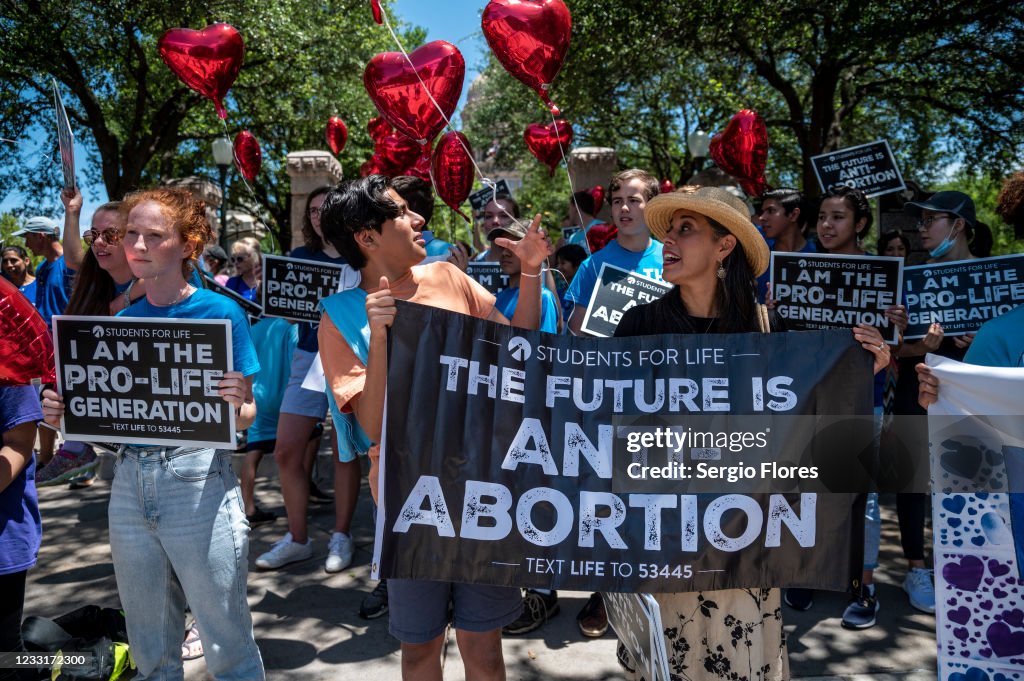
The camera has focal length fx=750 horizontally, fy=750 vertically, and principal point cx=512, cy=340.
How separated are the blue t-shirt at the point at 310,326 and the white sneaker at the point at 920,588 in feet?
12.8

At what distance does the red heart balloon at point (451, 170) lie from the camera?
5.53 meters

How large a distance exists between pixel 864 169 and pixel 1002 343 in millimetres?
4176

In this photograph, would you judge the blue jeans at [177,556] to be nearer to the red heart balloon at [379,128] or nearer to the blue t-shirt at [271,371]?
the blue t-shirt at [271,371]

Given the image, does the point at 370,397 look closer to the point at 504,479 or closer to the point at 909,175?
the point at 504,479

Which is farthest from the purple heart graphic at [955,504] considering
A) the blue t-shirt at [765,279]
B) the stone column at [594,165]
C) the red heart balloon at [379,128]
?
the stone column at [594,165]

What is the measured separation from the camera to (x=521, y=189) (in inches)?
1136

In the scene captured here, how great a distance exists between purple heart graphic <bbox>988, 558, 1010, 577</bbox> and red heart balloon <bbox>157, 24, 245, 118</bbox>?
17.0ft

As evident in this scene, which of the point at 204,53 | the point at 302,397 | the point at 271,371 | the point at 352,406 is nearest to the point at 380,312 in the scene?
the point at 352,406

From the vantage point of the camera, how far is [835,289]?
3941 mm

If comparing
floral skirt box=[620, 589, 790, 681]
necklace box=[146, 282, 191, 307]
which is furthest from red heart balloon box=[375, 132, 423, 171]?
floral skirt box=[620, 589, 790, 681]

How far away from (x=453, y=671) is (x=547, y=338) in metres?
1.98

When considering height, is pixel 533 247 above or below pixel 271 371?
above

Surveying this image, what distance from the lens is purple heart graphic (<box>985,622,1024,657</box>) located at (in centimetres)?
243

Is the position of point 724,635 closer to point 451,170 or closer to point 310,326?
point 310,326
